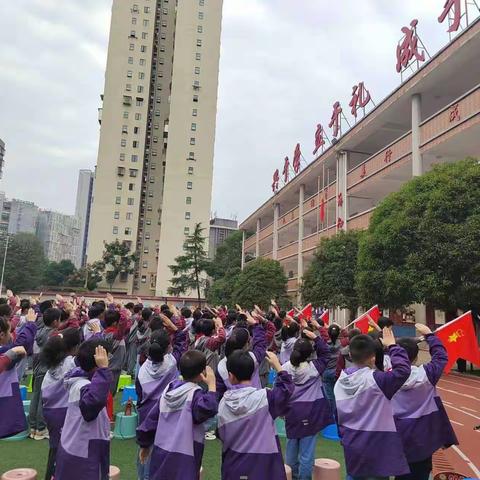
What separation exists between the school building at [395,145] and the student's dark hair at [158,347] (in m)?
14.0

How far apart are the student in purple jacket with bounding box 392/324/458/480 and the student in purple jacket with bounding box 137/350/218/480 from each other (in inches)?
65.2

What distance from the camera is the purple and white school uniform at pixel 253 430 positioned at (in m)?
2.88

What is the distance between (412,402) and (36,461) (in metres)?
3.81

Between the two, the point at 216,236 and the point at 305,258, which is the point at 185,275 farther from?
the point at 216,236

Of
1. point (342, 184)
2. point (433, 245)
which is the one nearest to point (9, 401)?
point (433, 245)

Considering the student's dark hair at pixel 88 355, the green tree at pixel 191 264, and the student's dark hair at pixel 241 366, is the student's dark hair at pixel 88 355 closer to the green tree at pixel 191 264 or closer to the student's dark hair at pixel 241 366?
the student's dark hair at pixel 241 366

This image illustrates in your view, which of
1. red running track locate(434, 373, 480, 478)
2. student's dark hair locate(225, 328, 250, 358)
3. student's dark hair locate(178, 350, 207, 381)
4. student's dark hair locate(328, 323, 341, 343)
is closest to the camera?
student's dark hair locate(178, 350, 207, 381)

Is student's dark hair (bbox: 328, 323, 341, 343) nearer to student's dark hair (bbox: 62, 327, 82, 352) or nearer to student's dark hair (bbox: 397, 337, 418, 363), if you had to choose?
student's dark hair (bbox: 397, 337, 418, 363)

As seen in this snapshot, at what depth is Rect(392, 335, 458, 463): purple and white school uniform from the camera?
3.56 m

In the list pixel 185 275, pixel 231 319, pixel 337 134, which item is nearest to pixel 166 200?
pixel 185 275

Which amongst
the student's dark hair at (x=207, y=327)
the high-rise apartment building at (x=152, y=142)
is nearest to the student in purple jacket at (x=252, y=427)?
the student's dark hair at (x=207, y=327)

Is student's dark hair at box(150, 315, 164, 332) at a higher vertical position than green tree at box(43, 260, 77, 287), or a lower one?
lower

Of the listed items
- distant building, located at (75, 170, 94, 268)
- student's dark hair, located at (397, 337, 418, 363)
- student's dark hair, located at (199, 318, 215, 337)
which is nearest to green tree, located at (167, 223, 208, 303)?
student's dark hair, located at (199, 318, 215, 337)

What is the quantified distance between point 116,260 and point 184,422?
4672 cm
